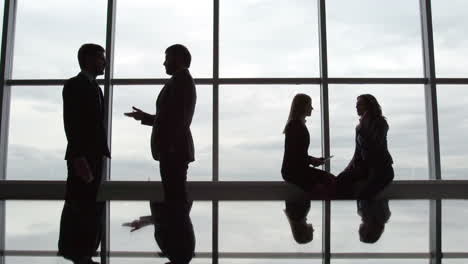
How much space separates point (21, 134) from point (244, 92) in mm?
2699

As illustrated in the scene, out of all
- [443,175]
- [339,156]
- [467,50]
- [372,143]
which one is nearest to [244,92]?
[339,156]

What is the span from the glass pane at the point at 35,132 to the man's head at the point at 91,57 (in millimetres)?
3002

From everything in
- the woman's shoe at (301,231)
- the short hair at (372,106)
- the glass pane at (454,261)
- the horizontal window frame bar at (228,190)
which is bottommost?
the glass pane at (454,261)

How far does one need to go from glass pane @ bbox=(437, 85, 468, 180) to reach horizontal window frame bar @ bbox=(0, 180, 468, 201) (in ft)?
0.60

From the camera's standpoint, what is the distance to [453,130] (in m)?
5.12

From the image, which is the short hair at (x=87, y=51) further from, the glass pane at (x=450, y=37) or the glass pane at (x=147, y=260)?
the glass pane at (x=450, y=37)

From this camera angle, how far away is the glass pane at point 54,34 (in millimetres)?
5207

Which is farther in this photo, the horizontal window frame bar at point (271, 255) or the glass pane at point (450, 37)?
the glass pane at point (450, 37)

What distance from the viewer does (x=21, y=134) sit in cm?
527

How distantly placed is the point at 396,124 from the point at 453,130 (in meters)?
0.63

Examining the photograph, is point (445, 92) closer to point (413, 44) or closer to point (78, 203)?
point (413, 44)

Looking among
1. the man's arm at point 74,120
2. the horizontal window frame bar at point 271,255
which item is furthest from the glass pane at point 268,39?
the horizontal window frame bar at point 271,255

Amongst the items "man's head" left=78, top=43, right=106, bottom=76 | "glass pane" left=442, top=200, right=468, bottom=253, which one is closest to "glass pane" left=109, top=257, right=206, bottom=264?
"glass pane" left=442, top=200, right=468, bottom=253

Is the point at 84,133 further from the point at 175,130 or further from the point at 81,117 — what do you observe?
the point at 175,130
